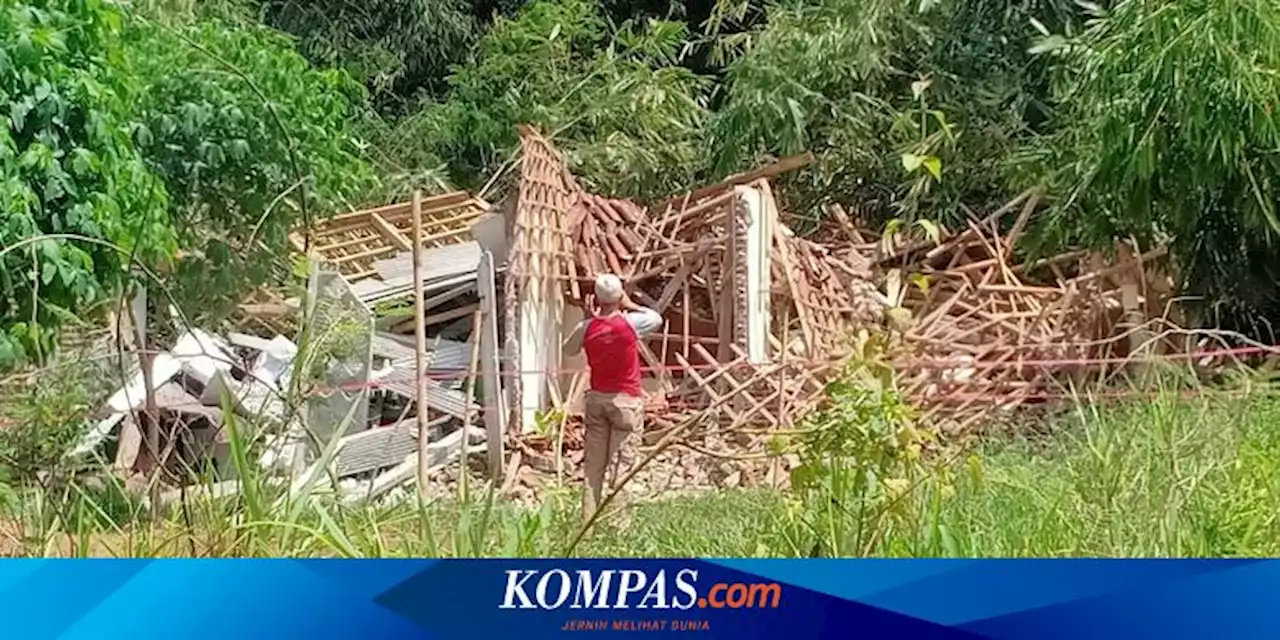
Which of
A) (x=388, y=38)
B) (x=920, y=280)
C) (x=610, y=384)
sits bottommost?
(x=610, y=384)

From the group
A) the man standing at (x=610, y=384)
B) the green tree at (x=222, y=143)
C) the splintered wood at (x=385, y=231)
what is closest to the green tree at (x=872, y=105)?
the splintered wood at (x=385, y=231)

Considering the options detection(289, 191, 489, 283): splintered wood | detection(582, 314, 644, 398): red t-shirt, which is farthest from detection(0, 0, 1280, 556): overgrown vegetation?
detection(582, 314, 644, 398): red t-shirt

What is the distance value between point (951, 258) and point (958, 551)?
4791mm

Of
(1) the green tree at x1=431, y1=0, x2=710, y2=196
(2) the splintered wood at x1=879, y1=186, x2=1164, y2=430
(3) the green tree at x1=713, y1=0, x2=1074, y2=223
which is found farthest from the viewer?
(1) the green tree at x1=431, y1=0, x2=710, y2=196

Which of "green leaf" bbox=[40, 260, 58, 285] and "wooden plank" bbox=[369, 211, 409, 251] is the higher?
"wooden plank" bbox=[369, 211, 409, 251]

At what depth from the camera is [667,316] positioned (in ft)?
21.1

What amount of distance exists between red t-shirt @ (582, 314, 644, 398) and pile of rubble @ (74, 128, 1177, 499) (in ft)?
1.67

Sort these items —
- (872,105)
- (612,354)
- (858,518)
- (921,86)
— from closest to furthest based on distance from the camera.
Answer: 1. (858,518)
2. (612,354)
3. (921,86)
4. (872,105)

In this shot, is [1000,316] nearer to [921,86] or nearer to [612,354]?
[921,86]

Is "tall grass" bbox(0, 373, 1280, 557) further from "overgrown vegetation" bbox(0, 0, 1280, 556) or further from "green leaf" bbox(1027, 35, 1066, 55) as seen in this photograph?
"green leaf" bbox(1027, 35, 1066, 55)

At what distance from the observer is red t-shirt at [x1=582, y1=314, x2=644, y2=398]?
378cm

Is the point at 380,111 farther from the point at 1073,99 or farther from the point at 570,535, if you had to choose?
the point at 570,535

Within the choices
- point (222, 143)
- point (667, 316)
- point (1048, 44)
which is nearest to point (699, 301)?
point (667, 316)

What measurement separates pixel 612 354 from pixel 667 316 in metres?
2.62
